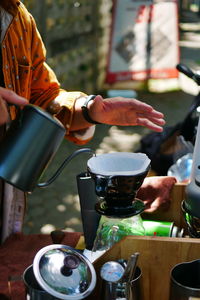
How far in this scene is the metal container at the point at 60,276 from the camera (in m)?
1.21

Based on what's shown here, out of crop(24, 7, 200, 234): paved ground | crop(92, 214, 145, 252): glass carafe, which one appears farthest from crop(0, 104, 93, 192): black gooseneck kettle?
crop(24, 7, 200, 234): paved ground

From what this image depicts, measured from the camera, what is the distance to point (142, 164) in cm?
151

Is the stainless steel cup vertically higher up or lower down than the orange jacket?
lower down

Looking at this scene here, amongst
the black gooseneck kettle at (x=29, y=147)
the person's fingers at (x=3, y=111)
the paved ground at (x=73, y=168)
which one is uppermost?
the person's fingers at (x=3, y=111)

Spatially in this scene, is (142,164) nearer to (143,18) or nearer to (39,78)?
(39,78)

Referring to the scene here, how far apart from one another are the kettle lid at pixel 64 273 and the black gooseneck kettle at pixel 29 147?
0.18m

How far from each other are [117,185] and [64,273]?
281mm

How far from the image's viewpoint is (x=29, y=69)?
2041 millimetres

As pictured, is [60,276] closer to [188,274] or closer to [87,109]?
[188,274]

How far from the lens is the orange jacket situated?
1963 mm

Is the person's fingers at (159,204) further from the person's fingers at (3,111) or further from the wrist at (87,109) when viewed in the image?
the person's fingers at (3,111)

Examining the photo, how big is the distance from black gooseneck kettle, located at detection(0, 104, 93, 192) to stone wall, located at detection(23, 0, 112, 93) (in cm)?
425

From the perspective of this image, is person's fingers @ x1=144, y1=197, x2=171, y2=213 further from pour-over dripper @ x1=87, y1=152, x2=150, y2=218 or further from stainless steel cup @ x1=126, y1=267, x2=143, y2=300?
stainless steel cup @ x1=126, y1=267, x2=143, y2=300

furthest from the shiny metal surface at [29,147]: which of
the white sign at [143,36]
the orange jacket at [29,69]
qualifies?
the white sign at [143,36]
